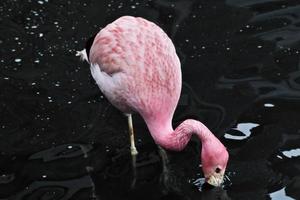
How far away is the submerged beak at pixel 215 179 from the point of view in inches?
165

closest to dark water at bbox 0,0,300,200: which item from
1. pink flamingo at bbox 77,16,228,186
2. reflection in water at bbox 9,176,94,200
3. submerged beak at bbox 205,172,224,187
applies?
reflection in water at bbox 9,176,94,200

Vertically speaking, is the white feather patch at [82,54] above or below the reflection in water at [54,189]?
above

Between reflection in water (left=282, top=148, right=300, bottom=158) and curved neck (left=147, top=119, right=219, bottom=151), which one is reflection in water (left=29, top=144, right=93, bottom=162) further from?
reflection in water (left=282, top=148, right=300, bottom=158)

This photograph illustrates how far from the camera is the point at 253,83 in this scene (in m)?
5.61

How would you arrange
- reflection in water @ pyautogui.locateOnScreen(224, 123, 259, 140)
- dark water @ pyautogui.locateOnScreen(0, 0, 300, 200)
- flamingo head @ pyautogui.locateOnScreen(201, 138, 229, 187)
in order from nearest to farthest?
1. flamingo head @ pyautogui.locateOnScreen(201, 138, 229, 187)
2. dark water @ pyautogui.locateOnScreen(0, 0, 300, 200)
3. reflection in water @ pyautogui.locateOnScreen(224, 123, 259, 140)

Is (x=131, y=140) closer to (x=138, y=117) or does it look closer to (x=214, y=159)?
(x=138, y=117)

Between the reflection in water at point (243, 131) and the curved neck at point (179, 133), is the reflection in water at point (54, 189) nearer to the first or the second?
the curved neck at point (179, 133)

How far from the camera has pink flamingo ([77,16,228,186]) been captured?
14.6 ft

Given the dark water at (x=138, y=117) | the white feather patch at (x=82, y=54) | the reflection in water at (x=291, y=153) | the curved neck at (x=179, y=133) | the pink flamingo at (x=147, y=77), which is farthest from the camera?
the white feather patch at (x=82, y=54)

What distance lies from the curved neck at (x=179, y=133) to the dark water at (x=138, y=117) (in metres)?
0.39

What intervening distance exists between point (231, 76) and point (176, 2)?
4.43ft

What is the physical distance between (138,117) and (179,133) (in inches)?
41.2

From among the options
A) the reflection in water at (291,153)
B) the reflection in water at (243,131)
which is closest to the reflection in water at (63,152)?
the reflection in water at (243,131)

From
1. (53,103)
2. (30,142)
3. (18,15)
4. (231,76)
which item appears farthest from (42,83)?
(231,76)
